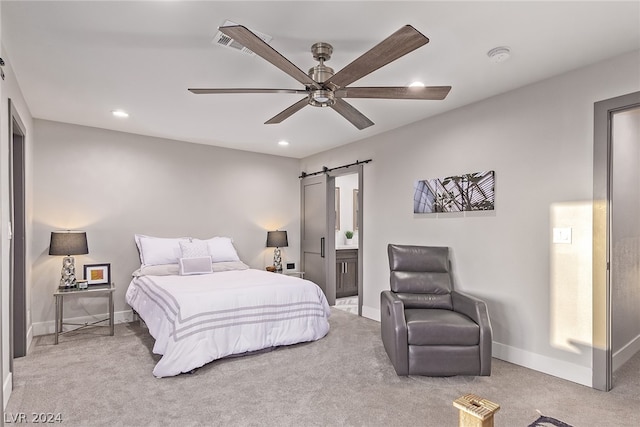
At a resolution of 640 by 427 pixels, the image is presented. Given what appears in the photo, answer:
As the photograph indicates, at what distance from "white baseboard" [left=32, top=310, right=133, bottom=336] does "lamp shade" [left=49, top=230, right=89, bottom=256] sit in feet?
2.96

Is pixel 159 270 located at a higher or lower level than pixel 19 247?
lower

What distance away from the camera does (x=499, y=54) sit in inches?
102

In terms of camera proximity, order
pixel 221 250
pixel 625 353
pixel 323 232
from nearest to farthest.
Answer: pixel 625 353 < pixel 221 250 < pixel 323 232

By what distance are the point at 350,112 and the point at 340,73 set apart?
23.9 inches

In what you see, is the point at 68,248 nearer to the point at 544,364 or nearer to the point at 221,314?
the point at 221,314

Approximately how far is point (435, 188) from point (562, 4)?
2.21 meters

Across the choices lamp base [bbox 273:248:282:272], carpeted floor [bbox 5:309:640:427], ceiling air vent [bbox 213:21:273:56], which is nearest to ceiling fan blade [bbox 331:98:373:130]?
ceiling air vent [bbox 213:21:273:56]

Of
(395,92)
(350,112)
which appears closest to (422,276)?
(350,112)

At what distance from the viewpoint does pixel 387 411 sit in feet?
7.93

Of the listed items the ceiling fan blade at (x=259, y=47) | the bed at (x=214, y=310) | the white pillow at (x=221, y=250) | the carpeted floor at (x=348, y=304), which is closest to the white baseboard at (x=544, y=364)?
the bed at (x=214, y=310)

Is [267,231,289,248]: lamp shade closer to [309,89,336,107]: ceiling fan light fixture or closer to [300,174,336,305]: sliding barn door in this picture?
[300,174,336,305]: sliding barn door

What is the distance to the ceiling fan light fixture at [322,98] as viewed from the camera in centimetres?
240

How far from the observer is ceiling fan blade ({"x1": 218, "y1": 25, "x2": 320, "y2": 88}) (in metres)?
1.74

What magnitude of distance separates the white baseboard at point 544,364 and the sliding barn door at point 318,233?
2722 mm
